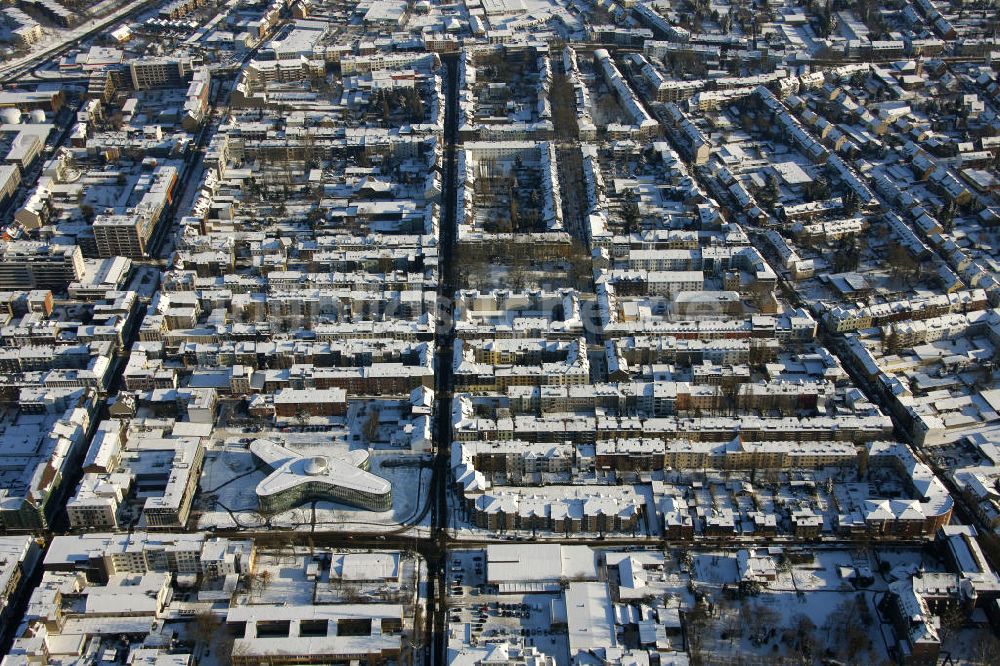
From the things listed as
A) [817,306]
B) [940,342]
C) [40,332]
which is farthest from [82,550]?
[940,342]

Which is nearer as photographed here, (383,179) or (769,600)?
(769,600)

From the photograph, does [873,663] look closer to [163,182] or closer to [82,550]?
[82,550]

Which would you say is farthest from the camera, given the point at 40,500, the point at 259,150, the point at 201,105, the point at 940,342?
the point at 201,105

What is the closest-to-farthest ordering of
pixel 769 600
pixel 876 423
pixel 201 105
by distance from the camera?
pixel 769 600
pixel 876 423
pixel 201 105

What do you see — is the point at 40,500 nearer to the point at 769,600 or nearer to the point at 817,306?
the point at 769,600

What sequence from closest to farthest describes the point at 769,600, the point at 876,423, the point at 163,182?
the point at 769,600 → the point at 876,423 → the point at 163,182

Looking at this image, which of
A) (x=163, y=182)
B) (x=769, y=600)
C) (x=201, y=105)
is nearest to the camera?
(x=769, y=600)

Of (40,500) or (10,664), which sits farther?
(40,500)

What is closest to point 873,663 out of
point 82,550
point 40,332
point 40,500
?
point 82,550
